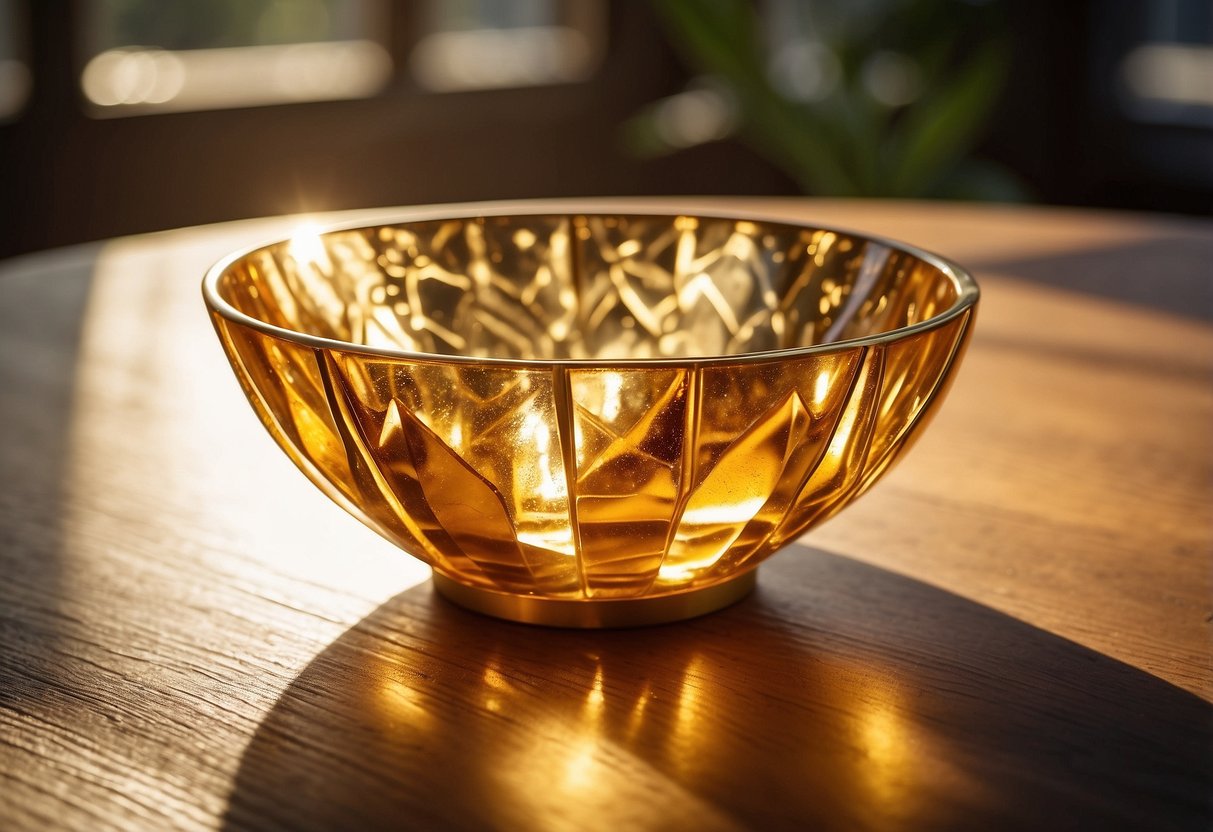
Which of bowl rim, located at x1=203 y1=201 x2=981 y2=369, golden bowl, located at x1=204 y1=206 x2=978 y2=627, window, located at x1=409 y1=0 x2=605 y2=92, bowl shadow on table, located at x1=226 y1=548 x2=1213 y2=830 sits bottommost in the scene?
bowl shadow on table, located at x1=226 y1=548 x2=1213 y2=830

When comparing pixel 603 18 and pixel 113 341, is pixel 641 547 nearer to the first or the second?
pixel 113 341

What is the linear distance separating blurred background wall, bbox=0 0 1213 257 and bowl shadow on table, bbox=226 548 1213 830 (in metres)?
1.80

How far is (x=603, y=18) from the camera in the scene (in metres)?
3.07

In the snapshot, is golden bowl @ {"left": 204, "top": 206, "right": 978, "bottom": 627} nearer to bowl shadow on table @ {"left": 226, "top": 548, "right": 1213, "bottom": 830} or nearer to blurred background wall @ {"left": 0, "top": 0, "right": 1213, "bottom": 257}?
bowl shadow on table @ {"left": 226, "top": 548, "right": 1213, "bottom": 830}

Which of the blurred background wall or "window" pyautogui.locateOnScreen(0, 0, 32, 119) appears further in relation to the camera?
the blurred background wall

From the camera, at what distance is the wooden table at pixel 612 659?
278mm

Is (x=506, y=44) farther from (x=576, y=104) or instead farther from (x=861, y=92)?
(x=861, y=92)

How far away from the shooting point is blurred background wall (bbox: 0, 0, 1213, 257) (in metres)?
2.23

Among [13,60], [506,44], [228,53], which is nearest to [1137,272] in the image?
[13,60]

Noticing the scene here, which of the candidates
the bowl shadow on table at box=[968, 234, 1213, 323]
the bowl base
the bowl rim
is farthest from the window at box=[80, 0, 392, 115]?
the bowl base

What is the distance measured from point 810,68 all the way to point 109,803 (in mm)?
3071

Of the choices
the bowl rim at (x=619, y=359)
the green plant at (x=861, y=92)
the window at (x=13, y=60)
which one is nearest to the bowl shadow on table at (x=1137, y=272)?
the bowl rim at (x=619, y=359)

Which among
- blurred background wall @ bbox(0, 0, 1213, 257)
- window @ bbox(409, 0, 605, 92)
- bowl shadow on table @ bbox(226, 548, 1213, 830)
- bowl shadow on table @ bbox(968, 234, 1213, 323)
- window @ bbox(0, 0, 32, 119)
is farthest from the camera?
window @ bbox(409, 0, 605, 92)

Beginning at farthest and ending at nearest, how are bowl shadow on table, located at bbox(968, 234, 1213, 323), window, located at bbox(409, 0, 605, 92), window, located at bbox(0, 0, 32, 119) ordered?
1. window, located at bbox(409, 0, 605, 92)
2. window, located at bbox(0, 0, 32, 119)
3. bowl shadow on table, located at bbox(968, 234, 1213, 323)
